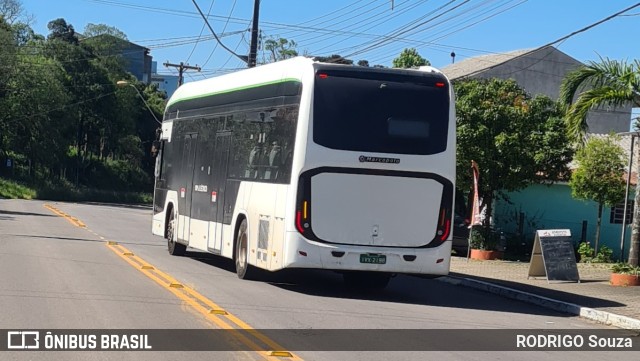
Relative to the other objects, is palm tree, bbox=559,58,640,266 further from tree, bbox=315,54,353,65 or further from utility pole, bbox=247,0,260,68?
utility pole, bbox=247,0,260,68

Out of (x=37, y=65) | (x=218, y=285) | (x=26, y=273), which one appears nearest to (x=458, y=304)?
(x=218, y=285)

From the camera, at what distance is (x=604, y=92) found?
1925 cm

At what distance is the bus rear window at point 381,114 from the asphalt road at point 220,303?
264cm

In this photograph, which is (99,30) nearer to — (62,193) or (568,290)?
(62,193)

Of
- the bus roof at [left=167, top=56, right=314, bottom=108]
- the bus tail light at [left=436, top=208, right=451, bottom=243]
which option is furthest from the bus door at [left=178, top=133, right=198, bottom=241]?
the bus tail light at [left=436, top=208, right=451, bottom=243]

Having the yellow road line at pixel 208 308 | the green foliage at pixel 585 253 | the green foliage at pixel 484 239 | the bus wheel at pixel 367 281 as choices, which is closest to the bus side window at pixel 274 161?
the yellow road line at pixel 208 308

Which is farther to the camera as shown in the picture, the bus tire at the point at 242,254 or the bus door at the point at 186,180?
the bus door at the point at 186,180

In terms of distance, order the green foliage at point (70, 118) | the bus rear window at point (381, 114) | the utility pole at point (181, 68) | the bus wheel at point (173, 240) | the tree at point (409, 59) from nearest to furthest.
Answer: the bus rear window at point (381, 114)
the bus wheel at point (173, 240)
the tree at point (409, 59)
the utility pole at point (181, 68)
the green foliage at point (70, 118)

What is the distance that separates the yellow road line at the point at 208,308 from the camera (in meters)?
9.43

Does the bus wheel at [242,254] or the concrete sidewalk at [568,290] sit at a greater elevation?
the bus wheel at [242,254]

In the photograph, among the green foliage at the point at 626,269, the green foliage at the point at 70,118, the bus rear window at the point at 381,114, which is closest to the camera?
the bus rear window at the point at 381,114

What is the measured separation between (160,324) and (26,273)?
5.96m

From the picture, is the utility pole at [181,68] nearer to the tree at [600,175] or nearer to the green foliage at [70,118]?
the green foliage at [70,118]

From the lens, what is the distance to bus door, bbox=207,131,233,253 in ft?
57.9
